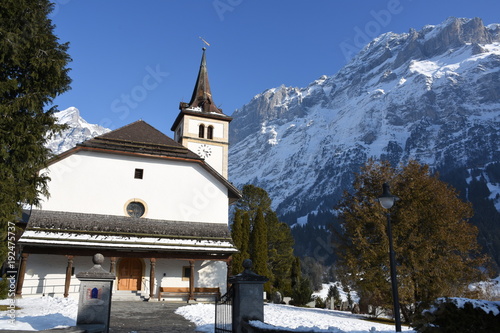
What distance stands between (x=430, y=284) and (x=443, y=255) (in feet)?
5.29

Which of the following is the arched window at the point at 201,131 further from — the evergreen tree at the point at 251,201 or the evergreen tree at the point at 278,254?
the evergreen tree at the point at 278,254

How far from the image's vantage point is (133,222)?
24000 millimetres

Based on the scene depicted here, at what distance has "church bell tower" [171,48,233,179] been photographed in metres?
34.7

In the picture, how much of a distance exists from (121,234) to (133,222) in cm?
137

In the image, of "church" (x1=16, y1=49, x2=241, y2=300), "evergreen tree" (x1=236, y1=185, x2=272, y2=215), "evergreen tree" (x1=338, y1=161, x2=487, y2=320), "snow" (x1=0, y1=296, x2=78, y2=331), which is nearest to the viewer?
"snow" (x1=0, y1=296, x2=78, y2=331)

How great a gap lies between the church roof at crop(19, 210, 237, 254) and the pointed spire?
15.5m

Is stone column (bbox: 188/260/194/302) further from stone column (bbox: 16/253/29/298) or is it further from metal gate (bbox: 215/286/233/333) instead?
metal gate (bbox: 215/286/233/333)

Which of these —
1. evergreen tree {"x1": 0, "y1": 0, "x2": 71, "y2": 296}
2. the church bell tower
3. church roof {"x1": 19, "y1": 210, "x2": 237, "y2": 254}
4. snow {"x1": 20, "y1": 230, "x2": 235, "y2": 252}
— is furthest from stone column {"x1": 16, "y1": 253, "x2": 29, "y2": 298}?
the church bell tower

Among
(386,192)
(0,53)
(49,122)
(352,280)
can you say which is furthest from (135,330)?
(352,280)

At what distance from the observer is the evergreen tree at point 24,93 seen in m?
11.3

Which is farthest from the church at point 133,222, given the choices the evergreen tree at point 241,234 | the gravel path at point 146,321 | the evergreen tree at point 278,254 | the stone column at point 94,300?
the evergreen tree at point 278,254

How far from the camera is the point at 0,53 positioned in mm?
11320

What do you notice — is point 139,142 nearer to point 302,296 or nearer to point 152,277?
point 152,277

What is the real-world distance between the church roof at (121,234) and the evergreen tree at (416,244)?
8.39m
